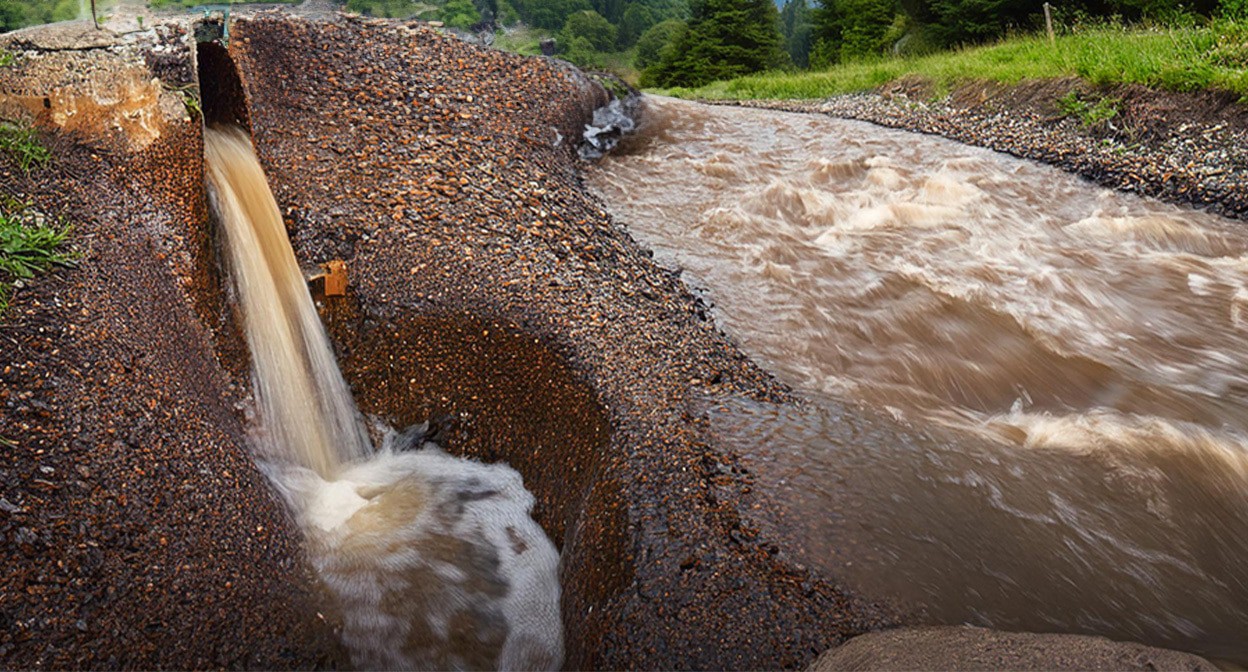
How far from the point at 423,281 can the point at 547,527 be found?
200 cm

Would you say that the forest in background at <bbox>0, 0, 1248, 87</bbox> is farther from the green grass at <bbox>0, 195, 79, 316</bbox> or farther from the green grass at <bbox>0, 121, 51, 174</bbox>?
the green grass at <bbox>0, 195, 79, 316</bbox>

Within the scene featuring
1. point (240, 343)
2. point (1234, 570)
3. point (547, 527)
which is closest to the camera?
point (1234, 570)

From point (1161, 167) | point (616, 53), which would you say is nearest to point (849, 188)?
point (1161, 167)

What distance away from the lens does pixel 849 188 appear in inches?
347

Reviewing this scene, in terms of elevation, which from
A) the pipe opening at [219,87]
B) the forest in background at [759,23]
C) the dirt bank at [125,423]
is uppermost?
the forest in background at [759,23]

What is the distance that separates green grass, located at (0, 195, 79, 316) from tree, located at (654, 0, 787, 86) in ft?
89.3

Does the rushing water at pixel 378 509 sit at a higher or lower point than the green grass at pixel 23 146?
lower

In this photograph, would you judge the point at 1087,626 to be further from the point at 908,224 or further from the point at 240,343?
the point at 908,224

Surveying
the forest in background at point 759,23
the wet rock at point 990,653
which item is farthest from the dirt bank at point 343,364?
the forest in background at point 759,23

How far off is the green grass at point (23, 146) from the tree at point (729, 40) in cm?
2674

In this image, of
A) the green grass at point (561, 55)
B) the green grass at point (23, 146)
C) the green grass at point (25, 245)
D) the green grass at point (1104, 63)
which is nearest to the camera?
the green grass at point (25, 245)

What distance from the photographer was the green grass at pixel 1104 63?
9500 mm

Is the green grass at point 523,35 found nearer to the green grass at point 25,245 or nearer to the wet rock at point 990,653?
the green grass at point 25,245

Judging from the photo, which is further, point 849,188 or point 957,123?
point 957,123
